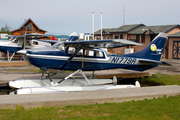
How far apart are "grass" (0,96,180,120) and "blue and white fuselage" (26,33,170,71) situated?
10.1ft

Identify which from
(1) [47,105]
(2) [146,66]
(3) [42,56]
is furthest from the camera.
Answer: (2) [146,66]

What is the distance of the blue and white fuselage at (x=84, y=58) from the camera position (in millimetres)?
8030

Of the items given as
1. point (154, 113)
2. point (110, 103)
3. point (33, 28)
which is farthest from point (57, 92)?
point (33, 28)

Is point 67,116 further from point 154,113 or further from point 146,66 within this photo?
point 146,66

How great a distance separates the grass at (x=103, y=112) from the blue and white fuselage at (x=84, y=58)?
3082mm

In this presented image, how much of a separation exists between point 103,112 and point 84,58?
3961mm

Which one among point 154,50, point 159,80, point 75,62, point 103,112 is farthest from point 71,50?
point 159,80

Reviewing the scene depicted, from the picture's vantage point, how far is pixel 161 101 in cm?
609

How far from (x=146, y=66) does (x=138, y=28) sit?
21.2 m

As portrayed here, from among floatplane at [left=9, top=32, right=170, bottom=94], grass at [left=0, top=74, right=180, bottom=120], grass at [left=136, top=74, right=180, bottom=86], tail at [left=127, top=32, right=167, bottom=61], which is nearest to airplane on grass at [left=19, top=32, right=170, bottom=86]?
floatplane at [left=9, top=32, right=170, bottom=94]

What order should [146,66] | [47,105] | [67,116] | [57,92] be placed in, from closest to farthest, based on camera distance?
[67,116] → [47,105] → [57,92] → [146,66]

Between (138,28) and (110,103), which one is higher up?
(138,28)

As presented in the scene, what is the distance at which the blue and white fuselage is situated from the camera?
803 centimetres

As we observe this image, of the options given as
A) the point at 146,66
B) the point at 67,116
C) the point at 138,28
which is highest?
the point at 138,28
